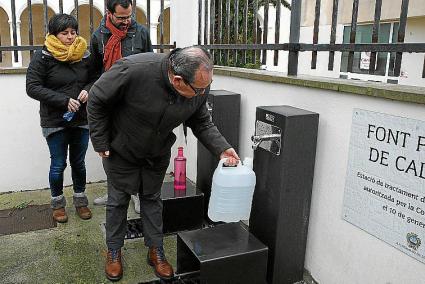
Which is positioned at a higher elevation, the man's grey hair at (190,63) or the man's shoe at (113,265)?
the man's grey hair at (190,63)

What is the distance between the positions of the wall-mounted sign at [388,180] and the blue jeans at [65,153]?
245 cm

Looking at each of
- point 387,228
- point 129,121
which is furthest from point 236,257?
point 129,121

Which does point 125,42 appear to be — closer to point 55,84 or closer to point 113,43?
point 113,43

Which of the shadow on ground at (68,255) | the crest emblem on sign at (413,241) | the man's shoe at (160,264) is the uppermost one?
the crest emblem on sign at (413,241)

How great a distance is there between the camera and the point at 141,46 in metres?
3.62

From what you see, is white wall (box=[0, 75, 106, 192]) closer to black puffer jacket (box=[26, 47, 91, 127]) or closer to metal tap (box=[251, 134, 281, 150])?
black puffer jacket (box=[26, 47, 91, 127])

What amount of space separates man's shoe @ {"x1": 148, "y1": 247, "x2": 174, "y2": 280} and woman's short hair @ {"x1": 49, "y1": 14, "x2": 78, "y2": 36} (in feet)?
6.40

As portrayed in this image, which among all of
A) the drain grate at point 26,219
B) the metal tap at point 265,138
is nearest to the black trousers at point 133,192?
the metal tap at point 265,138

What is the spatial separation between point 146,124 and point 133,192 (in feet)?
1.92

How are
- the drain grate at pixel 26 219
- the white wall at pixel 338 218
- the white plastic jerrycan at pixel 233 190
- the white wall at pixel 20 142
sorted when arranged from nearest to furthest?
the white wall at pixel 338 218 → the white plastic jerrycan at pixel 233 190 → the drain grate at pixel 26 219 → the white wall at pixel 20 142

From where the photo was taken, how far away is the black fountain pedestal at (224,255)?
2537mm

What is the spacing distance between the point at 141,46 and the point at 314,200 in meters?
2.01

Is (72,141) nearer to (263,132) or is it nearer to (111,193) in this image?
(111,193)

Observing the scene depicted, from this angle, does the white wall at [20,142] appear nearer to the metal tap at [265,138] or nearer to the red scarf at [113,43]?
the red scarf at [113,43]
